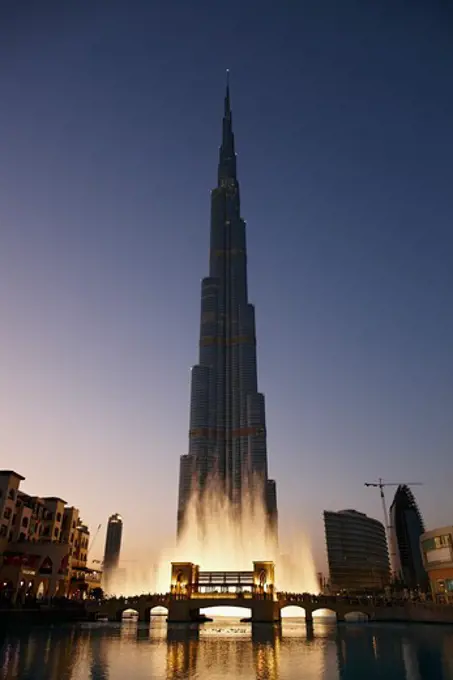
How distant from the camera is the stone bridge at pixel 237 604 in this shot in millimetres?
133750

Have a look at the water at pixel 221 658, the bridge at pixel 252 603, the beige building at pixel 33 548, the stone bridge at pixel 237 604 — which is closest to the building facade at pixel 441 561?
the bridge at pixel 252 603

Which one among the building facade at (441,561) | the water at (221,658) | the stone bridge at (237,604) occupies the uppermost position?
the building facade at (441,561)

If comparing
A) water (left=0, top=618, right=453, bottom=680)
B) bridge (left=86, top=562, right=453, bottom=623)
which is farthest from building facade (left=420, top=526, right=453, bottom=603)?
water (left=0, top=618, right=453, bottom=680)

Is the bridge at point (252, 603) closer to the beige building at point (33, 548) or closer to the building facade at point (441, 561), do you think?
the building facade at point (441, 561)

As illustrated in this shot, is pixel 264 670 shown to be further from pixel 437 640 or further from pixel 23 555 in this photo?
pixel 23 555

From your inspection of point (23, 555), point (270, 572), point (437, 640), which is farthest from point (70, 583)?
point (437, 640)

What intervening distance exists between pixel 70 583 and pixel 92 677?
119 meters

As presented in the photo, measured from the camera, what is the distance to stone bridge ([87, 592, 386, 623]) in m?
134

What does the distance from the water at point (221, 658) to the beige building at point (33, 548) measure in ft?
127

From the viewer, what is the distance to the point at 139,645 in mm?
76750

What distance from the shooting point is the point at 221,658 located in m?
62.1

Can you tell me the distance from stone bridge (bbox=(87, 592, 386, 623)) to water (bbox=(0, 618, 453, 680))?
5041 centimetres

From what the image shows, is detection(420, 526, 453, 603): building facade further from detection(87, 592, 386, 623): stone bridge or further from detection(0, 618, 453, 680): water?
detection(0, 618, 453, 680): water

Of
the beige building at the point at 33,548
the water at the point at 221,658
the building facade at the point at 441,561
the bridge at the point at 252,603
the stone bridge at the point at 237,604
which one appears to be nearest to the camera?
the water at the point at 221,658
